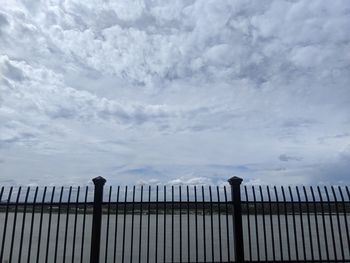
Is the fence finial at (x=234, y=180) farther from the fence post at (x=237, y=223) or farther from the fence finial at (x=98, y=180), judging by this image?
the fence finial at (x=98, y=180)

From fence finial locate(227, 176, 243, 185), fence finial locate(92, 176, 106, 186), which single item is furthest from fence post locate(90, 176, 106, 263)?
fence finial locate(227, 176, 243, 185)

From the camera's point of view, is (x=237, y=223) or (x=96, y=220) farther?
(x=237, y=223)

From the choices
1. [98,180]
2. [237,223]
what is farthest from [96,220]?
[237,223]

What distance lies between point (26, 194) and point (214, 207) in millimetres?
4056

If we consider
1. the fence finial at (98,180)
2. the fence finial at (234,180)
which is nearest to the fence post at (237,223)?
the fence finial at (234,180)

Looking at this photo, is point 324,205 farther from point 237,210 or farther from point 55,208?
point 55,208

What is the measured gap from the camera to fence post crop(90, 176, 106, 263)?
22.5ft

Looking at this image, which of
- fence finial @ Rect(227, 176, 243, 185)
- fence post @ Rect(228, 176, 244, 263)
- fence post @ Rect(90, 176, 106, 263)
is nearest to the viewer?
fence post @ Rect(90, 176, 106, 263)

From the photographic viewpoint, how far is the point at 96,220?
271 inches

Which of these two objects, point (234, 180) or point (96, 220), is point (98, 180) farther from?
point (234, 180)

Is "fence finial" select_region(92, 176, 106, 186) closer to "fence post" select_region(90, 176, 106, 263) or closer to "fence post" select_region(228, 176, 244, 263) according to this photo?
"fence post" select_region(90, 176, 106, 263)

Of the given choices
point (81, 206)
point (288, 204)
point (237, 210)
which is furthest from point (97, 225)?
point (288, 204)

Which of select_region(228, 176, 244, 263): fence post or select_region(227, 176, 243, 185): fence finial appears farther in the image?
select_region(227, 176, 243, 185): fence finial

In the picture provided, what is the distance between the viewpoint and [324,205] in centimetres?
773
